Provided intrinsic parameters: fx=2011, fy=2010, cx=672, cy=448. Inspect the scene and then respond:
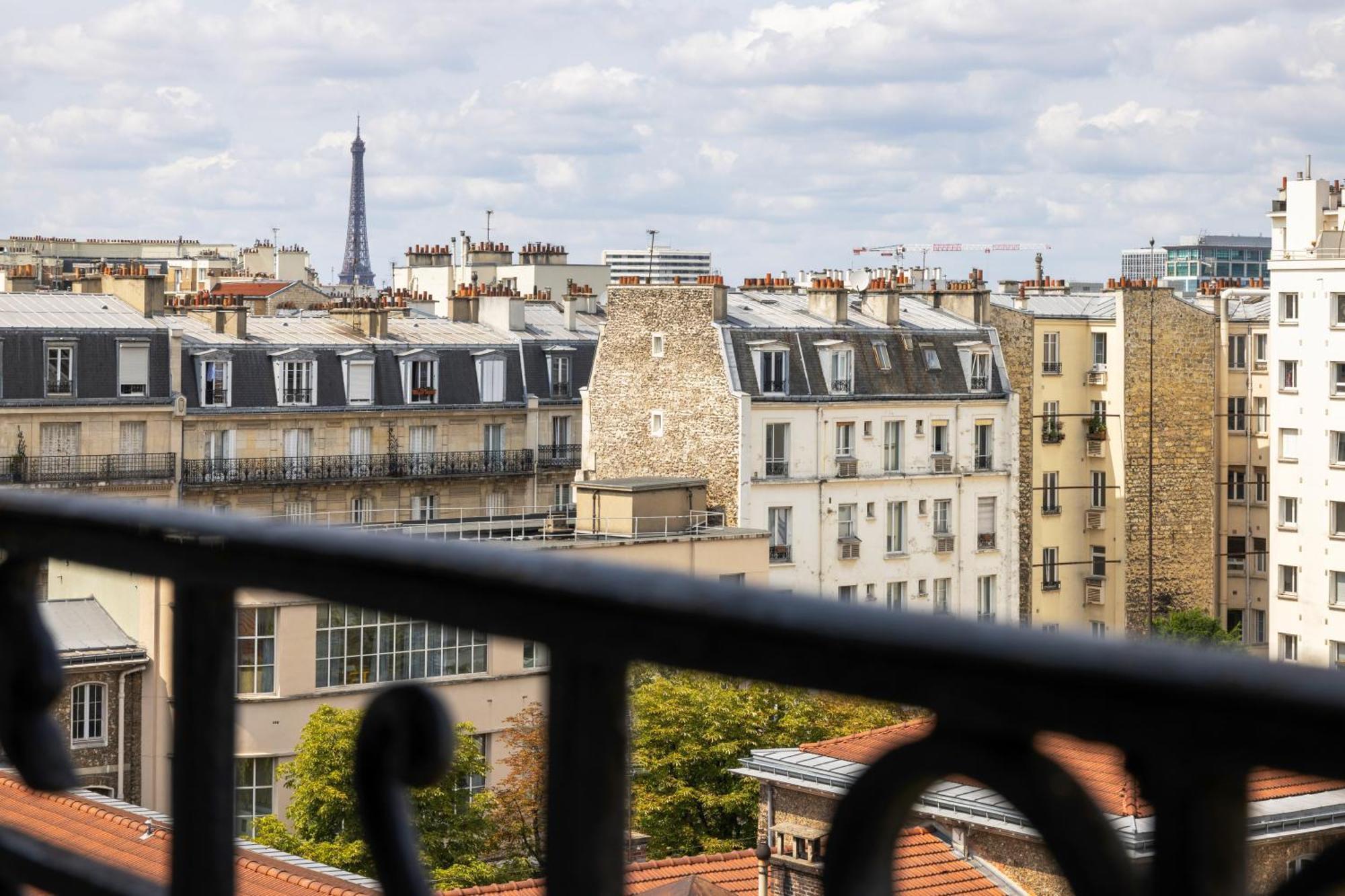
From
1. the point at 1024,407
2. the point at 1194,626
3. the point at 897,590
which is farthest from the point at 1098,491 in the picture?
the point at 897,590

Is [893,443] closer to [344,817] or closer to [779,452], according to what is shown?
[779,452]

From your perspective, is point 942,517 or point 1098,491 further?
point 1098,491

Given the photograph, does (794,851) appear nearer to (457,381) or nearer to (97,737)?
(97,737)

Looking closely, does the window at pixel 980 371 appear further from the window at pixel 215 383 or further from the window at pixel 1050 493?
the window at pixel 215 383

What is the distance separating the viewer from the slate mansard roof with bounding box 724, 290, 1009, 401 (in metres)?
57.2

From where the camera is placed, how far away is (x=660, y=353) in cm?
5822

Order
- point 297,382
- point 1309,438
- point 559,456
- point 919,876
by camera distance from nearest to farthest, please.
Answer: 1. point 919,876
2. point 297,382
3. point 1309,438
4. point 559,456

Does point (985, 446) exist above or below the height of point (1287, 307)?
below

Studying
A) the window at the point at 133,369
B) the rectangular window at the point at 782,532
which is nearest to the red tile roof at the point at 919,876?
the rectangular window at the point at 782,532

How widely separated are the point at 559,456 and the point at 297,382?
29.2ft

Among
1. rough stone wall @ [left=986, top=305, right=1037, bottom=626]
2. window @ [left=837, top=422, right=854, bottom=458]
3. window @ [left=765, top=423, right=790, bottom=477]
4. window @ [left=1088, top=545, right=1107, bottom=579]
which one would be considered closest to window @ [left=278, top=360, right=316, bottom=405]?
window @ [left=765, top=423, right=790, bottom=477]

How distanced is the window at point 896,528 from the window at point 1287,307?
1301cm

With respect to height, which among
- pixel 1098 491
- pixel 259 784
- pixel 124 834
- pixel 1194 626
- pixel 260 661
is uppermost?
pixel 1098 491

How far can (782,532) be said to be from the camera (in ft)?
185
